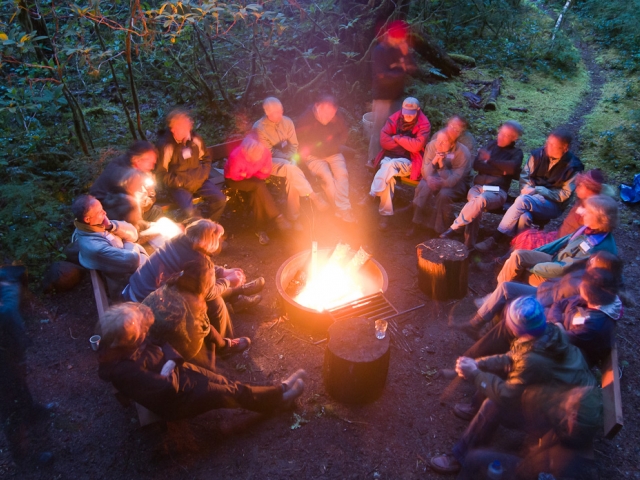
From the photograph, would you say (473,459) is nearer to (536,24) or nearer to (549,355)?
(549,355)

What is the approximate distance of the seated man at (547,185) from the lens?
5.00 m

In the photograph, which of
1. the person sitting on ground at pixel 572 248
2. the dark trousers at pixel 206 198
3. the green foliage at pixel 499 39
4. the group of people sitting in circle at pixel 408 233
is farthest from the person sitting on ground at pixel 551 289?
the green foliage at pixel 499 39

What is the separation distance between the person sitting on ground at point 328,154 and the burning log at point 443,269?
1.65m

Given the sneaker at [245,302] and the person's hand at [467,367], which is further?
the sneaker at [245,302]

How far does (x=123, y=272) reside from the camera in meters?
4.29

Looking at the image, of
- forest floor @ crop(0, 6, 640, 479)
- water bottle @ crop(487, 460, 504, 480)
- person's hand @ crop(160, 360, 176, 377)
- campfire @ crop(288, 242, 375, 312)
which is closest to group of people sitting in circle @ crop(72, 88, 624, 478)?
person's hand @ crop(160, 360, 176, 377)

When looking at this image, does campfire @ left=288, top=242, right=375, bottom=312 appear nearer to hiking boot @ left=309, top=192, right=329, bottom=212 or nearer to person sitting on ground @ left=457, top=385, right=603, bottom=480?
hiking boot @ left=309, top=192, right=329, bottom=212

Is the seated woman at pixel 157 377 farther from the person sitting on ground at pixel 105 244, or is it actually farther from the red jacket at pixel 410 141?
the red jacket at pixel 410 141

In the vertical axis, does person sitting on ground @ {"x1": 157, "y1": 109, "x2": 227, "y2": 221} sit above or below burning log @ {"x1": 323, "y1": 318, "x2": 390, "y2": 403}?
above

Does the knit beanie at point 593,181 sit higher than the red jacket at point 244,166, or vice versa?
the knit beanie at point 593,181

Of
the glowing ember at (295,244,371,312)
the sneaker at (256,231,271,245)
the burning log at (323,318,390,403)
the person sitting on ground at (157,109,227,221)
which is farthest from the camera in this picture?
the sneaker at (256,231,271,245)

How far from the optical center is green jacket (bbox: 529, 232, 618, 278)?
392 cm

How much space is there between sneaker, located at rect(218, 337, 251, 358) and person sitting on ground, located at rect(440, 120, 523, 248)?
3.17 metres

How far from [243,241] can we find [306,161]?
1.60 metres
